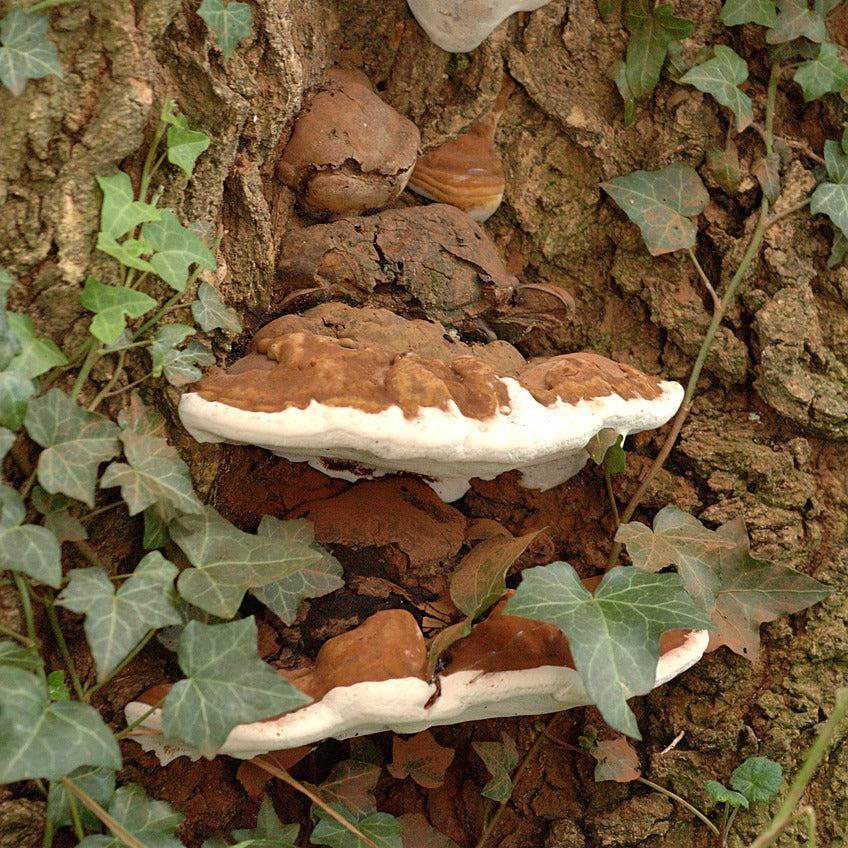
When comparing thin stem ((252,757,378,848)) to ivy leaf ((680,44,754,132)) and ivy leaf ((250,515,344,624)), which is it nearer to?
ivy leaf ((250,515,344,624))

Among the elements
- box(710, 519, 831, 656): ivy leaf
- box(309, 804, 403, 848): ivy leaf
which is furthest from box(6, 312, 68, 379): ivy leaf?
box(710, 519, 831, 656): ivy leaf

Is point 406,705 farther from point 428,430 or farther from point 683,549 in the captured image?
point 683,549

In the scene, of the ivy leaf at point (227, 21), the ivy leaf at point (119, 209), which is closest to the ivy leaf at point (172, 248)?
the ivy leaf at point (119, 209)

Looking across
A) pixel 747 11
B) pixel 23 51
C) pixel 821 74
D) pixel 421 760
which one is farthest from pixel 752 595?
pixel 23 51

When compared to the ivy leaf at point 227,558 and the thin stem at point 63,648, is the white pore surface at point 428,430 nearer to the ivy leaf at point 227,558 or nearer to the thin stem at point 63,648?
the ivy leaf at point 227,558

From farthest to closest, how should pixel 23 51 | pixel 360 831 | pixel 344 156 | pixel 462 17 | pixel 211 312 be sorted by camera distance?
pixel 462 17, pixel 344 156, pixel 360 831, pixel 211 312, pixel 23 51

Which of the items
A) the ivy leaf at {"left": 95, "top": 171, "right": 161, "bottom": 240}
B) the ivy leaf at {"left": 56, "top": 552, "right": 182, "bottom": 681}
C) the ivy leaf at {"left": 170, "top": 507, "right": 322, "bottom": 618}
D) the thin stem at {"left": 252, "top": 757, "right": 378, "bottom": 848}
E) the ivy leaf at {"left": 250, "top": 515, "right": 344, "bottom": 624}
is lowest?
the thin stem at {"left": 252, "top": 757, "right": 378, "bottom": 848}
